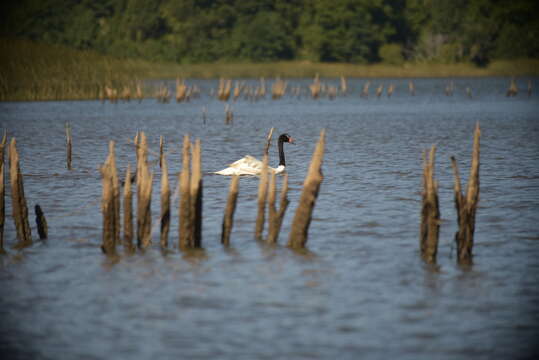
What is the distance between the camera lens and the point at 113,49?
116 meters

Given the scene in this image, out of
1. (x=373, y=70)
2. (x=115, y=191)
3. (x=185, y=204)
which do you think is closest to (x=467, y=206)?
(x=185, y=204)

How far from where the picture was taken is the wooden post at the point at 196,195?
36.1 feet

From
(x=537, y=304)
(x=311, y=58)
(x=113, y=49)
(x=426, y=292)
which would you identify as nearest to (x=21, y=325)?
(x=426, y=292)

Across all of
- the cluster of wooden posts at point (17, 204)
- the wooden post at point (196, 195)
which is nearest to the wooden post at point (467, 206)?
the wooden post at point (196, 195)

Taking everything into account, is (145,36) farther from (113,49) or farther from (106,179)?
(106,179)

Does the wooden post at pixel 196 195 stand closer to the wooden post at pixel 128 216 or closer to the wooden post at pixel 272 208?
the wooden post at pixel 128 216

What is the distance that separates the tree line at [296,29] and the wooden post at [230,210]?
96.5 metres

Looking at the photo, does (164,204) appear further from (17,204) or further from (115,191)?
(17,204)

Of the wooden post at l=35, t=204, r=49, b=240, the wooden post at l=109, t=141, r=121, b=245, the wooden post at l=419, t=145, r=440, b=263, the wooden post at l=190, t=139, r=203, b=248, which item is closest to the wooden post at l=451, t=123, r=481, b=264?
the wooden post at l=419, t=145, r=440, b=263

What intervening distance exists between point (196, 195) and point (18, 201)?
2.87 metres

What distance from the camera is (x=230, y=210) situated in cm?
1166

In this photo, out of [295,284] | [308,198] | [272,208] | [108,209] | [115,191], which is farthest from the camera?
[272,208]

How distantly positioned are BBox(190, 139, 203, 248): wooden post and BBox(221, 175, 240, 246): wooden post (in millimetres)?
431

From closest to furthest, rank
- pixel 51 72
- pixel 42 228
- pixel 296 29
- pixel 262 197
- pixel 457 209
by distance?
pixel 457 209 < pixel 262 197 < pixel 42 228 < pixel 51 72 < pixel 296 29
